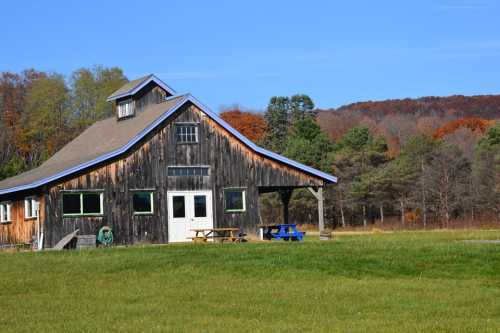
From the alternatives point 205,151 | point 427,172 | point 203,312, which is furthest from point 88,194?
point 427,172

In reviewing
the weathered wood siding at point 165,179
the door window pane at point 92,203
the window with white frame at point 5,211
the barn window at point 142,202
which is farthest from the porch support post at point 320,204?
the window with white frame at point 5,211

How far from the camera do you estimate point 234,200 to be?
131ft

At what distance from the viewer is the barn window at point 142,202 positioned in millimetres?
37938

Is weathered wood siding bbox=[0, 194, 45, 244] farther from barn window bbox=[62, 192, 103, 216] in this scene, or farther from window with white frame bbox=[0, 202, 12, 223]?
barn window bbox=[62, 192, 103, 216]

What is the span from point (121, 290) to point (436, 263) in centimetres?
860

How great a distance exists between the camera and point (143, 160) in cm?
3812

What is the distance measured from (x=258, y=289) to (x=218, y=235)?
18.5 m

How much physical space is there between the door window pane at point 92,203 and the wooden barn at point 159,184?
0.14ft

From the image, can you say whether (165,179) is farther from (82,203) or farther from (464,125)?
(464,125)

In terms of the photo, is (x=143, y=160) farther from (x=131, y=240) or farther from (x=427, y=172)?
(x=427, y=172)

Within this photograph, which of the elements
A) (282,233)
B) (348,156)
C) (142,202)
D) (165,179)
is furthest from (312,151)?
(142,202)

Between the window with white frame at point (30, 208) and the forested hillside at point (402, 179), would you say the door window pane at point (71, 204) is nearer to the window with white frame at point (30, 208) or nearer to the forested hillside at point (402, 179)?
the window with white frame at point (30, 208)

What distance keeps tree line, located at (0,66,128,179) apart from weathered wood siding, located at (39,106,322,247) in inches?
1781

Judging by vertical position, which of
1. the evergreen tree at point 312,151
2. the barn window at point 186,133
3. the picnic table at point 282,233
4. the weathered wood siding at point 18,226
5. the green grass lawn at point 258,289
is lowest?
the green grass lawn at point 258,289
